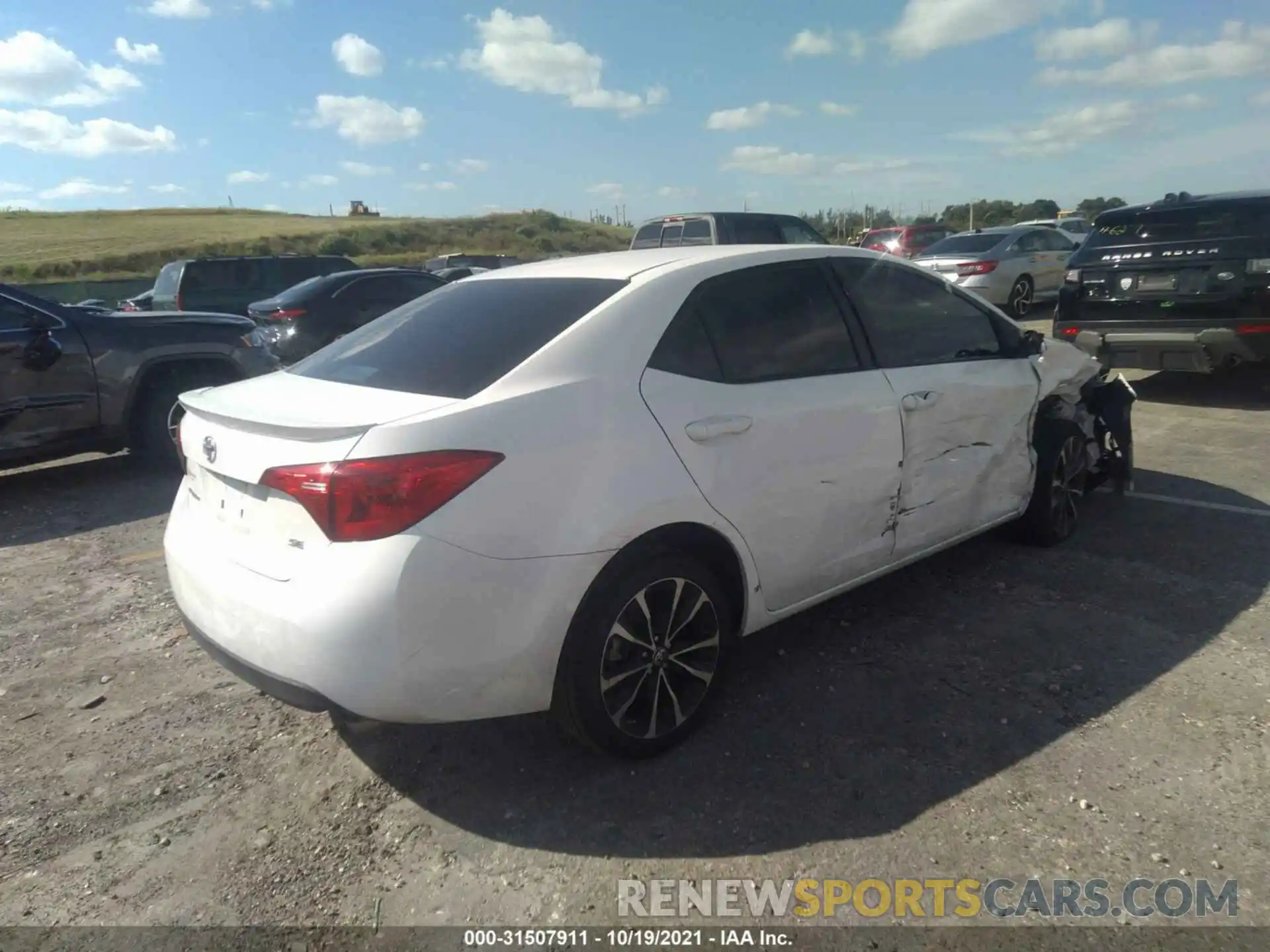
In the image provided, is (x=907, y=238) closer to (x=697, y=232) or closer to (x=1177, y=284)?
(x=697, y=232)

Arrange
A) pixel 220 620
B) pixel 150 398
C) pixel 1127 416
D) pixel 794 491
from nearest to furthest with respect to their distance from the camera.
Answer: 1. pixel 220 620
2. pixel 794 491
3. pixel 1127 416
4. pixel 150 398

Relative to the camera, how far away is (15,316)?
6789 millimetres

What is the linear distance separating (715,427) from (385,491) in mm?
1131

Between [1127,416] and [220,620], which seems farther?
[1127,416]

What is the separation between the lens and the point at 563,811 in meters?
2.88

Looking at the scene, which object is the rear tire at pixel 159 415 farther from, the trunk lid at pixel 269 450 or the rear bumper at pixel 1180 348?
the rear bumper at pixel 1180 348

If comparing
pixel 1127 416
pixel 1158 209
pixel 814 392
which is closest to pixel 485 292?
pixel 814 392

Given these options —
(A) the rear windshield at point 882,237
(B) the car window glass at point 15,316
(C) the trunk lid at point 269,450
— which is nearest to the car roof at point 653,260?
(C) the trunk lid at point 269,450

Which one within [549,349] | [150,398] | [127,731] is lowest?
[127,731]

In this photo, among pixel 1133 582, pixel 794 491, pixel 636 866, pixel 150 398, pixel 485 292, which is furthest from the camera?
pixel 150 398

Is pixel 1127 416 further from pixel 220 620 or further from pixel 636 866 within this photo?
pixel 220 620

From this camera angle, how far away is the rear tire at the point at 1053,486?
4793mm

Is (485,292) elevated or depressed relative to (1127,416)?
elevated

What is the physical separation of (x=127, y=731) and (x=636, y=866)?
2082 mm
